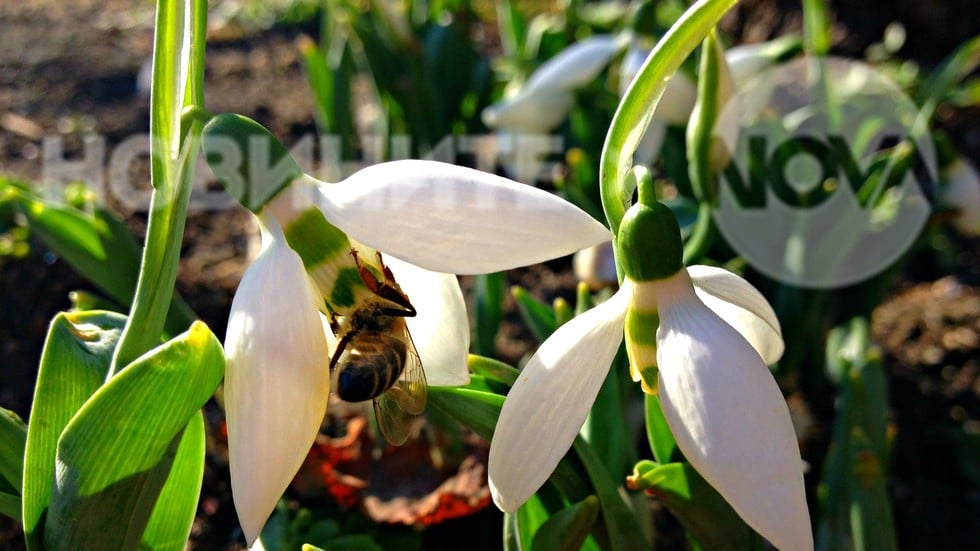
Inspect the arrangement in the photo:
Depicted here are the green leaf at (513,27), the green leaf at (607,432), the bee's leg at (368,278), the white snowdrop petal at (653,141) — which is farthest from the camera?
A: the green leaf at (513,27)

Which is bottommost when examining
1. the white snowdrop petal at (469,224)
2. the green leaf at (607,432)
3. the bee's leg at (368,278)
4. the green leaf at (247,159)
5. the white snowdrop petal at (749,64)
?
the green leaf at (607,432)

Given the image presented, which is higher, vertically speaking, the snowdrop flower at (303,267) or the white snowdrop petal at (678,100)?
the white snowdrop petal at (678,100)

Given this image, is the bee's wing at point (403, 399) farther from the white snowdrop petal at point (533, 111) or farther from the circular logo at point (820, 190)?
the white snowdrop petal at point (533, 111)

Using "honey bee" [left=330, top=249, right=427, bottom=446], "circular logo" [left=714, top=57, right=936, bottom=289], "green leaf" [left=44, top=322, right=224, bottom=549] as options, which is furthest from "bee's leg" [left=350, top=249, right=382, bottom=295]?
"circular logo" [left=714, top=57, right=936, bottom=289]

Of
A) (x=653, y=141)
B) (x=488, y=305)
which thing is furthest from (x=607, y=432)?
(x=653, y=141)

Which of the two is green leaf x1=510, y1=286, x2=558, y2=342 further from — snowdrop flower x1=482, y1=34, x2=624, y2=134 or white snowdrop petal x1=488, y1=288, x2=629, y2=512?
snowdrop flower x1=482, y1=34, x2=624, y2=134

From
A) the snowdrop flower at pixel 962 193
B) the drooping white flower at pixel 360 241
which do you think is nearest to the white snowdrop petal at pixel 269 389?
the drooping white flower at pixel 360 241

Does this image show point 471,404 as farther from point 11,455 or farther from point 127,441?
point 11,455
